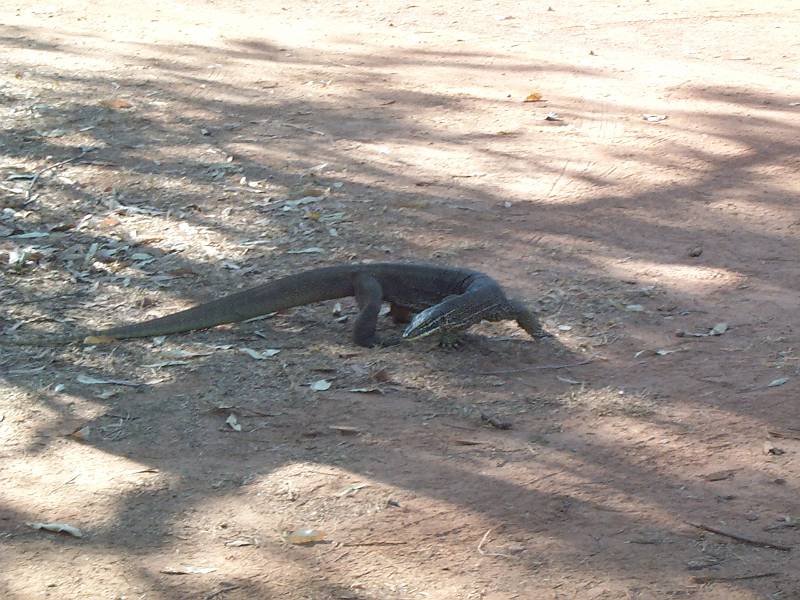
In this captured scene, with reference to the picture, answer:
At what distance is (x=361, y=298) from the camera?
5.41 m

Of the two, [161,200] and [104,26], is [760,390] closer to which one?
[161,200]

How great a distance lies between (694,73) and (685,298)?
4074 millimetres

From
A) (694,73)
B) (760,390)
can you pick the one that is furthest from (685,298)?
(694,73)

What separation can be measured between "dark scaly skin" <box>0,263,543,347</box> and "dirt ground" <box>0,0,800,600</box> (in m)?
0.10

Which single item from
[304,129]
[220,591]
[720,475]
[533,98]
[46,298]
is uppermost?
[533,98]

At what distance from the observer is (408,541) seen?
3.62 m

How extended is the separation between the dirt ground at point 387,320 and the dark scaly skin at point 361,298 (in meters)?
0.10

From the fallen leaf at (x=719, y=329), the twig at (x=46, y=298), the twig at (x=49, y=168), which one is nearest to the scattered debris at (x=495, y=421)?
the fallen leaf at (x=719, y=329)

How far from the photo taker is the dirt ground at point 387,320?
362 centimetres

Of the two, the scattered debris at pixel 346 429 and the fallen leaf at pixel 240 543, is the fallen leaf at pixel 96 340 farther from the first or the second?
the fallen leaf at pixel 240 543

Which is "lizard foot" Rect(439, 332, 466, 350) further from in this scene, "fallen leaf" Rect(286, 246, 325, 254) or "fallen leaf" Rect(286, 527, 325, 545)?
"fallen leaf" Rect(286, 527, 325, 545)

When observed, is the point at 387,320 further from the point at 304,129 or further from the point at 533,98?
the point at 533,98

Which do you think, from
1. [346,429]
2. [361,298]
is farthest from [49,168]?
[346,429]

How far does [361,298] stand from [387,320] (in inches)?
14.4
